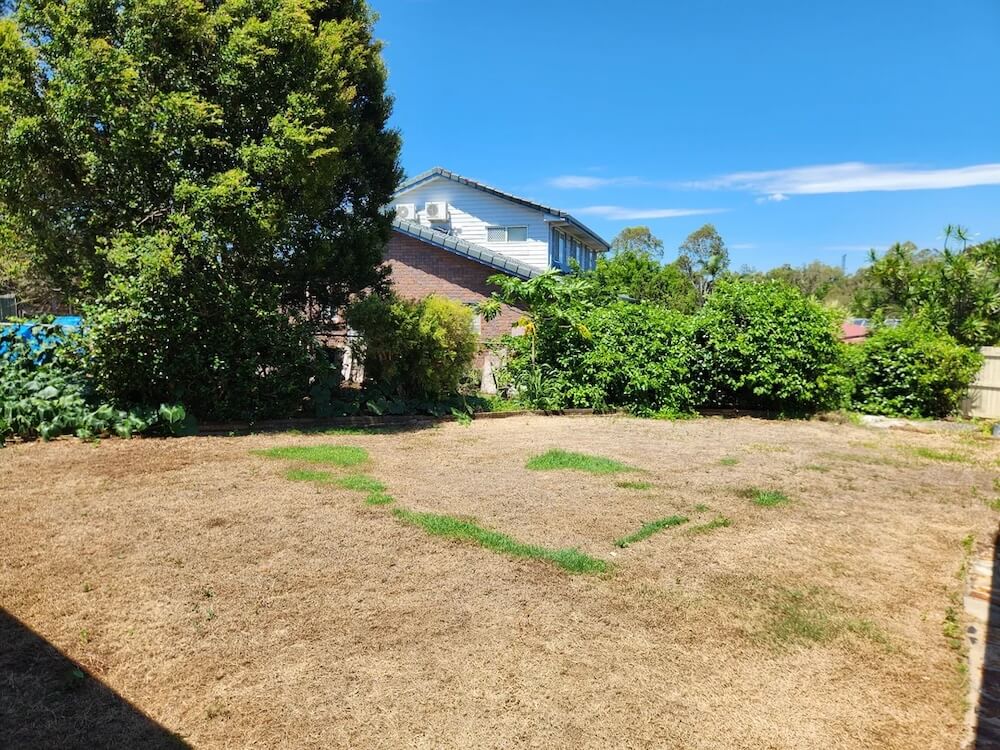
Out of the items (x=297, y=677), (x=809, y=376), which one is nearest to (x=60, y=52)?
(x=297, y=677)

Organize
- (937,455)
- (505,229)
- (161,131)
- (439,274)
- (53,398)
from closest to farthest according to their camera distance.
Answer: (161,131) < (53,398) < (937,455) < (439,274) < (505,229)

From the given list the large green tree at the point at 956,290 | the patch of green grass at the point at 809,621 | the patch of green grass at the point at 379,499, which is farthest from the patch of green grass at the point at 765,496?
the large green tree at the point at 956,290

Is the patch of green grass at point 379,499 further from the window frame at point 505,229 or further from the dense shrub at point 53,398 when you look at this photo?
the window frame at point 505,229

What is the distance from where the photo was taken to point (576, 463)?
7.23 m

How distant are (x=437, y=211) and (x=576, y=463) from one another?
19.7 meters

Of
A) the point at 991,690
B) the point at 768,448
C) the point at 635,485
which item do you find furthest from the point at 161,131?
the point at 991,690

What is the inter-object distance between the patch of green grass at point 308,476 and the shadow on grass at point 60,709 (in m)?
3.13

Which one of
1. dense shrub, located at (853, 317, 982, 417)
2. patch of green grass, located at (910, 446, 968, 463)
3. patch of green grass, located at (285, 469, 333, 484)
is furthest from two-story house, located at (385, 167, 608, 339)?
patch of green grass, located at (285, 469, 333, 484)

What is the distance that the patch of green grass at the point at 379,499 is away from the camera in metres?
5.46

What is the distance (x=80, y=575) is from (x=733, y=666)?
3577 mm

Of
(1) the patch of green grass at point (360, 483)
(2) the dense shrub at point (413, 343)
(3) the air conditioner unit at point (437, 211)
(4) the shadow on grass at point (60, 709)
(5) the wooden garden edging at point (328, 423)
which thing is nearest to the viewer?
(4) the shadow on grass at point (60, 709)

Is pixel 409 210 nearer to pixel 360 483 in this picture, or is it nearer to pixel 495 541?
pixel 360 483

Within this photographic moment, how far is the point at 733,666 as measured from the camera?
3.08 metres

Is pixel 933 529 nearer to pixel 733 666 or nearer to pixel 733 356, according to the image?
pixel 733 666
